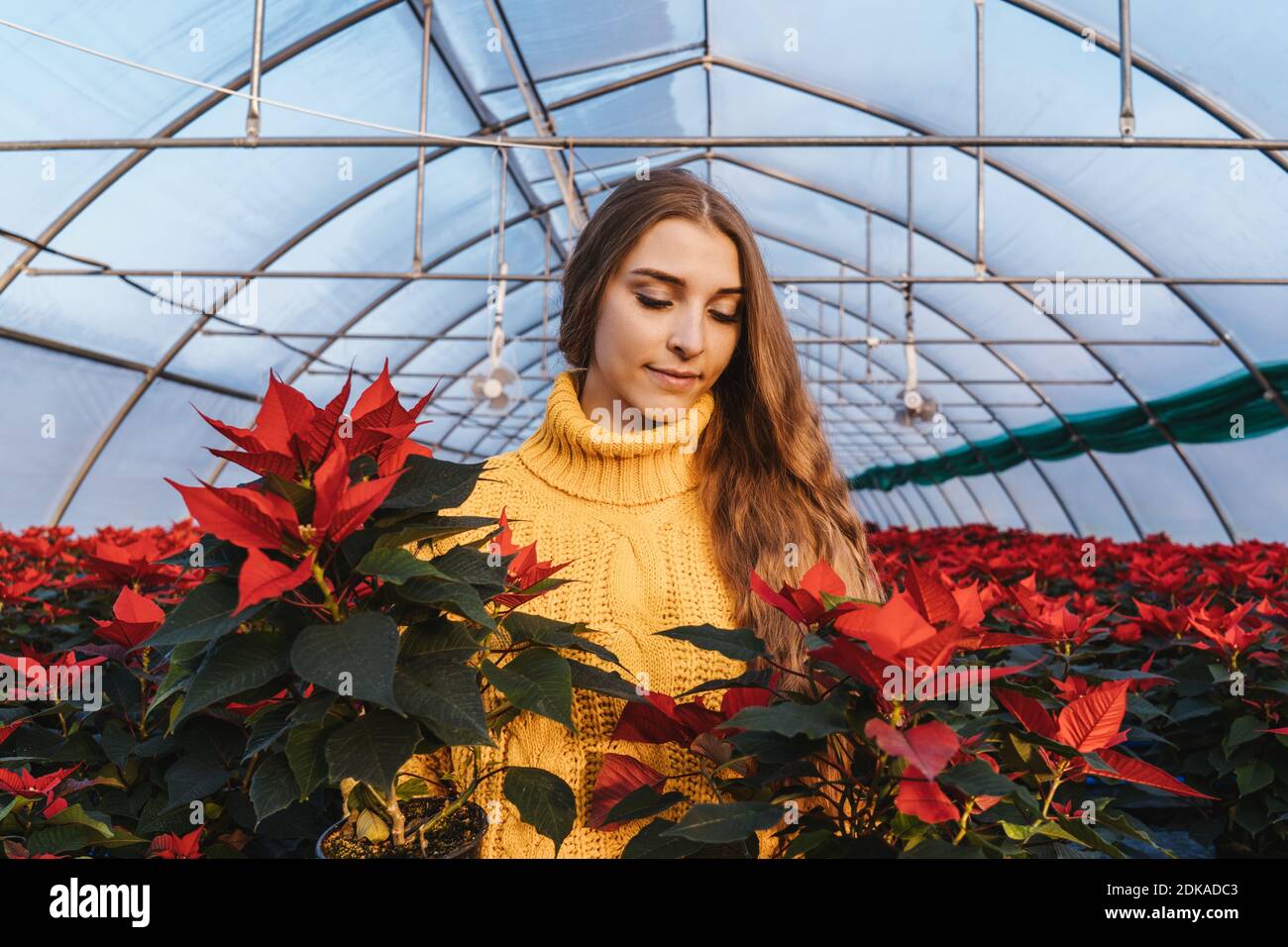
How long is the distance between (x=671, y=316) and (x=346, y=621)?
90 centimetres

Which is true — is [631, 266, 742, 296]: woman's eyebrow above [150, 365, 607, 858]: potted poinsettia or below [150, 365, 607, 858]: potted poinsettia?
above

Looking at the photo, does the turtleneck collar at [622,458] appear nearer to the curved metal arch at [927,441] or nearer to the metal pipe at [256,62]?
the metal pipe at [256,62]

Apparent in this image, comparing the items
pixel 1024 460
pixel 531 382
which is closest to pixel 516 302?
pixel 531 382

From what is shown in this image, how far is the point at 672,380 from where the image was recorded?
5.42 feet

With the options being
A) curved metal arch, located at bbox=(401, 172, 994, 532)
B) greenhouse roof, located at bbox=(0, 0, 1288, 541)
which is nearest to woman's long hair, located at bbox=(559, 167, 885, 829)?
greenhouse roof, located at bbox=(0, 0, 1288, 541)

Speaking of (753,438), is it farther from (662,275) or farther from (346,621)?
(346,621)

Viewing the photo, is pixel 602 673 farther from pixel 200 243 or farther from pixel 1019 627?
pixel 200 243

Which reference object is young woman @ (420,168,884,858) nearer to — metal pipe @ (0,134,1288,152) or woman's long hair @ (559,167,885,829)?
woman's long hair @ (559,167,885,829)

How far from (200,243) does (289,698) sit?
28.1 feet

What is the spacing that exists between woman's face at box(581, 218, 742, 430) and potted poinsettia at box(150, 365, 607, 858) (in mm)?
671

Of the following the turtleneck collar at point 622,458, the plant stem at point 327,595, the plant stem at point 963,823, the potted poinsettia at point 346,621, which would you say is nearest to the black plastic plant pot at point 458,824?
the potted poinsettia at point 346,621

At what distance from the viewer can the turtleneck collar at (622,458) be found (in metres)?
1.69

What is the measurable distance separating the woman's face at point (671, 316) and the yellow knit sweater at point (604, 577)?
0.08 metres

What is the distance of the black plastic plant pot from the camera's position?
101cm
